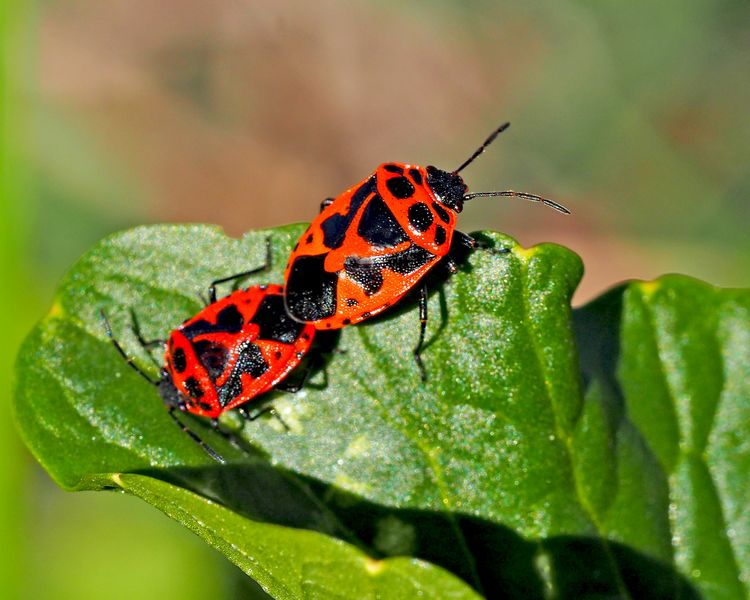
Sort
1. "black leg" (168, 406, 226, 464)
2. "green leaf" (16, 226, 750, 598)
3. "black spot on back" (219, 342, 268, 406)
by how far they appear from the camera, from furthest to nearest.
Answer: "black spot on back" (219, 342, 268, 406), "black leg" (168, 406, 226, 464), "green leaf" (16, 226, 750, 598)

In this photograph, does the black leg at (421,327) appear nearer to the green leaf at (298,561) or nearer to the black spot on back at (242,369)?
the black spot on back at (242,369)

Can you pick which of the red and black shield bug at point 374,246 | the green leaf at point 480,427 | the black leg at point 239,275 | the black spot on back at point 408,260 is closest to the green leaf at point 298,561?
the green leaf at point 480,427

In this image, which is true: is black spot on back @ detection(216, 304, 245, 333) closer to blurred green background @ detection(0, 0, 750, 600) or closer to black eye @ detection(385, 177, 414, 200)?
black eye @ detection(385, 177, 414, 200)

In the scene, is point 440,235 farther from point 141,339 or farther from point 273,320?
point 141,339

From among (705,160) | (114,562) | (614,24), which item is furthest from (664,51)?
(114,562)

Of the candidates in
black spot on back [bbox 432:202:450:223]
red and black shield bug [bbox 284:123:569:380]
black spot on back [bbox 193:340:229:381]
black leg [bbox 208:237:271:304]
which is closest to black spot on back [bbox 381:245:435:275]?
red and black shield bug [bbox 284:123:569:380]

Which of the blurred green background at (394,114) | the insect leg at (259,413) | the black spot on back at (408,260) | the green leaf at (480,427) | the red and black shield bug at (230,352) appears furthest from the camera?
the blurred green background at (394,114)
